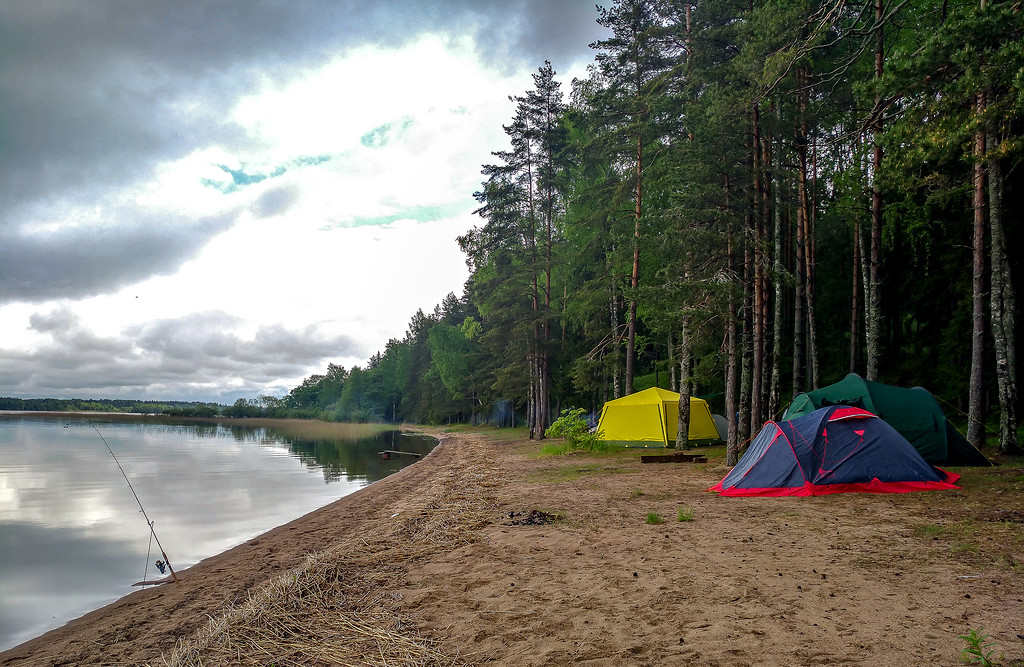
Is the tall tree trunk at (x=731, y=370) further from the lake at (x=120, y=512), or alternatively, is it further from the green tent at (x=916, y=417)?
the lake at (x=120, y=512)

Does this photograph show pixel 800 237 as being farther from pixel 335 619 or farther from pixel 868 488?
pixel 335 619

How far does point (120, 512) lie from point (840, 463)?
16.5 m

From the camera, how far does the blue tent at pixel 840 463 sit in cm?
937

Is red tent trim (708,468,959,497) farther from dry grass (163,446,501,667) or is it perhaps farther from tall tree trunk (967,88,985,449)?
dry grass (163,446,501,667)

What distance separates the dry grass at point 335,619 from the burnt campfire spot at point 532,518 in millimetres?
699

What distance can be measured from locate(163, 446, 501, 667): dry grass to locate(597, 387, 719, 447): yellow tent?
41.9 ft

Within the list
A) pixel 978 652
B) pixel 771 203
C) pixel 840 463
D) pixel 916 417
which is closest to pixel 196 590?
pixel 978 652

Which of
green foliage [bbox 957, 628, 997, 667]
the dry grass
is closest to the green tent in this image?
green foliage [bbox 957, 628, 997, 667]

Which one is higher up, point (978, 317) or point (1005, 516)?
point (978, 317)

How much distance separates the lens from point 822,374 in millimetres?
28312

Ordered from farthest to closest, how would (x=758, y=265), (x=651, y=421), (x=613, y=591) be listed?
(x=651, y=421)
(x=758, y=265)
(x=613, y=591)

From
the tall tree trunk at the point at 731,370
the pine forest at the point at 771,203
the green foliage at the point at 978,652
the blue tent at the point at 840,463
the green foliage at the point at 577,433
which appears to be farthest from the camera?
the green foliage at the point at 577,433

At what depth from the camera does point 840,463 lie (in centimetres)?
951

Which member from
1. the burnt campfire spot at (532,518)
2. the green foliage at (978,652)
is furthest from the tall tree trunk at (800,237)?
the green foliage at (978,652)
